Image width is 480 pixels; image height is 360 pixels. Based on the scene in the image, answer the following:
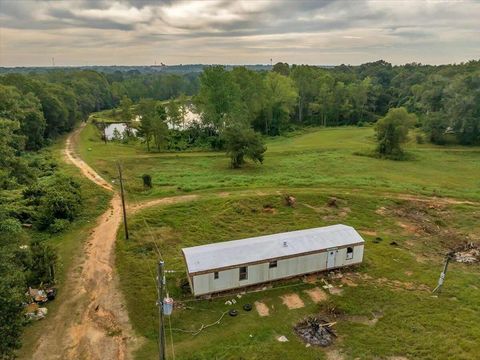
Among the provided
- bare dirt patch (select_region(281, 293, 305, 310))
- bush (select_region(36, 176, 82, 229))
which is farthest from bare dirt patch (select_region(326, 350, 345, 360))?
bush (select_region(36, 176, 82, 229))

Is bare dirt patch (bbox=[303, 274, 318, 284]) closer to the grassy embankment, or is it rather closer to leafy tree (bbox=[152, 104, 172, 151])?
the grassy embankment

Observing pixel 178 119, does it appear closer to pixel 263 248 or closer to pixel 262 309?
pixel 263 248

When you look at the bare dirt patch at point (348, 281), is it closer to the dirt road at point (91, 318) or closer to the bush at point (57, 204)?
the dirt road at point (91, 318)

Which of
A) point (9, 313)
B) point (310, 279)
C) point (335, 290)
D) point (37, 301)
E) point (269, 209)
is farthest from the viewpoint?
point (269, 209)

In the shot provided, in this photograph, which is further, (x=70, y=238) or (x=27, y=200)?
(x=70, y=238)

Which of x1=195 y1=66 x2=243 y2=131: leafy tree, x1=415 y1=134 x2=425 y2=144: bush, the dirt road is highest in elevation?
x1=195 y1=66 x2=243 y2=131: leafy tree

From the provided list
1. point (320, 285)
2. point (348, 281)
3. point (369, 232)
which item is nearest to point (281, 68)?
→ point (369, 232)

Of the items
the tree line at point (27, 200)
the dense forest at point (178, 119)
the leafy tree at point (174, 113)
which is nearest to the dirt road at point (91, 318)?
the tree line at point (27, 200)
